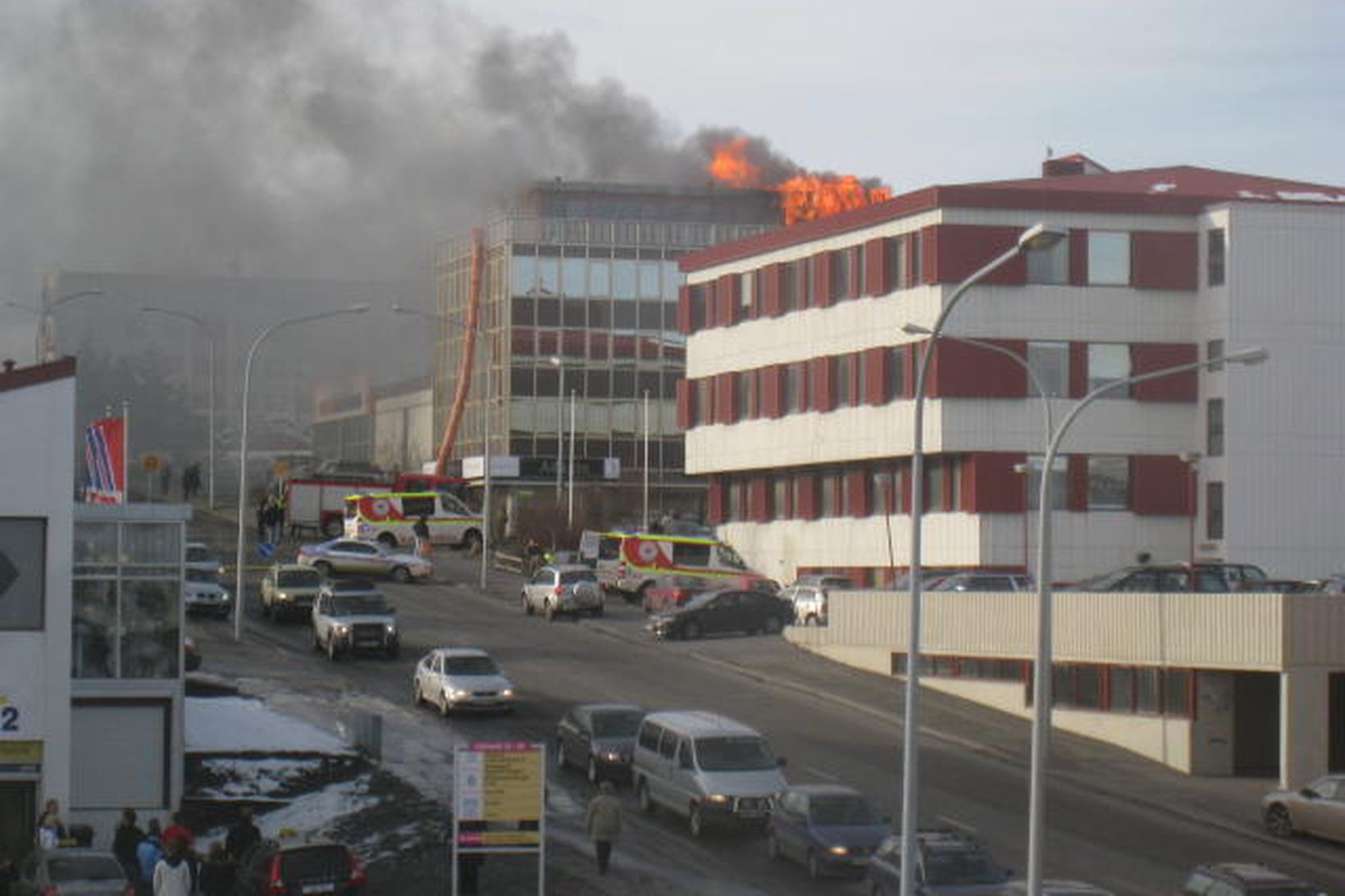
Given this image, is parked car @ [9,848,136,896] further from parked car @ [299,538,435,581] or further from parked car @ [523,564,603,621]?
parked car @ [299,538,435,581]

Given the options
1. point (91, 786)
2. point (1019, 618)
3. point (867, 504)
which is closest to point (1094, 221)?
point (867, 504)

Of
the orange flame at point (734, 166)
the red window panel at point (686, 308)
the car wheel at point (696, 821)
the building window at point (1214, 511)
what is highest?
the orange flame at point (734, 166)

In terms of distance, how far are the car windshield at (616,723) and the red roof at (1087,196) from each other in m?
32.6

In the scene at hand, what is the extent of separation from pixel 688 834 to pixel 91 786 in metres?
10.6

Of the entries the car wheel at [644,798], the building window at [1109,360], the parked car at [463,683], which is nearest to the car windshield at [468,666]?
the parked car at [463,683]

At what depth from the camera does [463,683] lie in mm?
47656

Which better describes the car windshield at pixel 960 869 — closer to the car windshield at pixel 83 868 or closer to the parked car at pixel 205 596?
the car windshield at pixel 83 868

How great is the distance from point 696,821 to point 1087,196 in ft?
128

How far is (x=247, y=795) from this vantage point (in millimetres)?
40188

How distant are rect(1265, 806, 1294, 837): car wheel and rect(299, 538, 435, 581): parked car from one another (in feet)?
127

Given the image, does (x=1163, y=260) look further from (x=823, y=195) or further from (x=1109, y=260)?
(x=823, y=195)

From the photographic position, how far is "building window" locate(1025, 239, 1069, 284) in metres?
69.9

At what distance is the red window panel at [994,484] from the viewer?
69500mm

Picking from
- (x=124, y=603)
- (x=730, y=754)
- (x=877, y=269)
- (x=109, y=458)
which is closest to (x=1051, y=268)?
(x=877, y=269)
